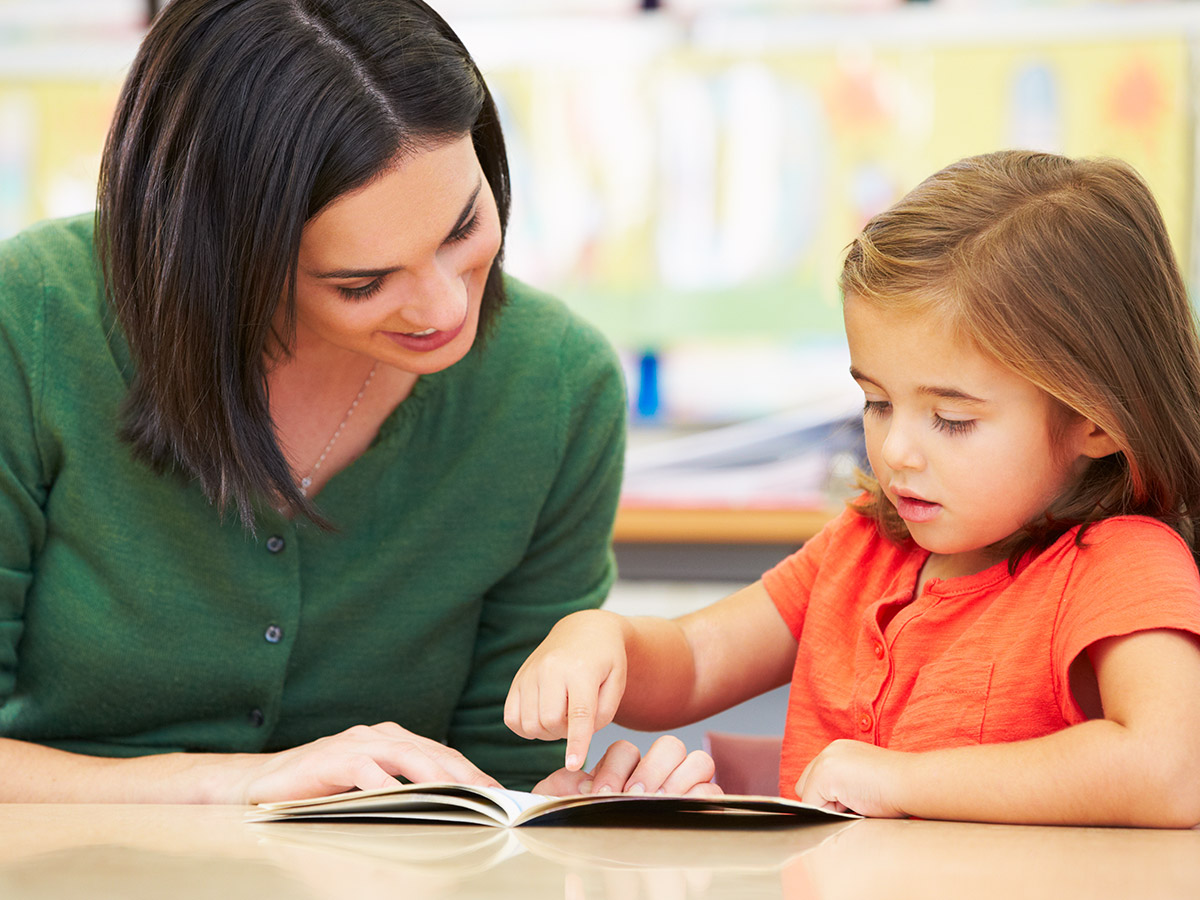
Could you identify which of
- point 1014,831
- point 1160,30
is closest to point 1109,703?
point 1014,831

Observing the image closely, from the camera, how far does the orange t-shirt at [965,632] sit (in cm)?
85

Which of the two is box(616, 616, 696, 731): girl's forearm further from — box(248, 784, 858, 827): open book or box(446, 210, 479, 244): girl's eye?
box(446, 210, 479, 244): girl's eye

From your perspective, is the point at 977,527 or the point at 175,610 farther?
the point at 175,610

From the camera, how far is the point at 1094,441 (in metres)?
0.91

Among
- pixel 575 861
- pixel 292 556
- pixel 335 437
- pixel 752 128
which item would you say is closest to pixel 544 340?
pixel 335 437

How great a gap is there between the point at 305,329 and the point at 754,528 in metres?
1.24

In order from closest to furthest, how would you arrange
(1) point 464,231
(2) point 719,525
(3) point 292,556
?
(1) point 464,231
(3) point 292,556
(2) point 719,525

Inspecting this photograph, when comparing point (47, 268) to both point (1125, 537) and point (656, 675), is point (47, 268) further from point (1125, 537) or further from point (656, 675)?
point (1125, 537)

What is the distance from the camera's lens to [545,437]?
1232 millimetres

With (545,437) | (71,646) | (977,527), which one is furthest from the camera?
(545,437)

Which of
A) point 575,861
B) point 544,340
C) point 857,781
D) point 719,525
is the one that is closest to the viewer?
point 575,861

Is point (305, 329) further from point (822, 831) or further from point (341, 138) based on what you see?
point (822, 831)

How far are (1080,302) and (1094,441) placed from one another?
0.33 feet

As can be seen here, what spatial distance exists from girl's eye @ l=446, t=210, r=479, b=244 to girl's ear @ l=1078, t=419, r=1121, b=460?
501 millimetres
